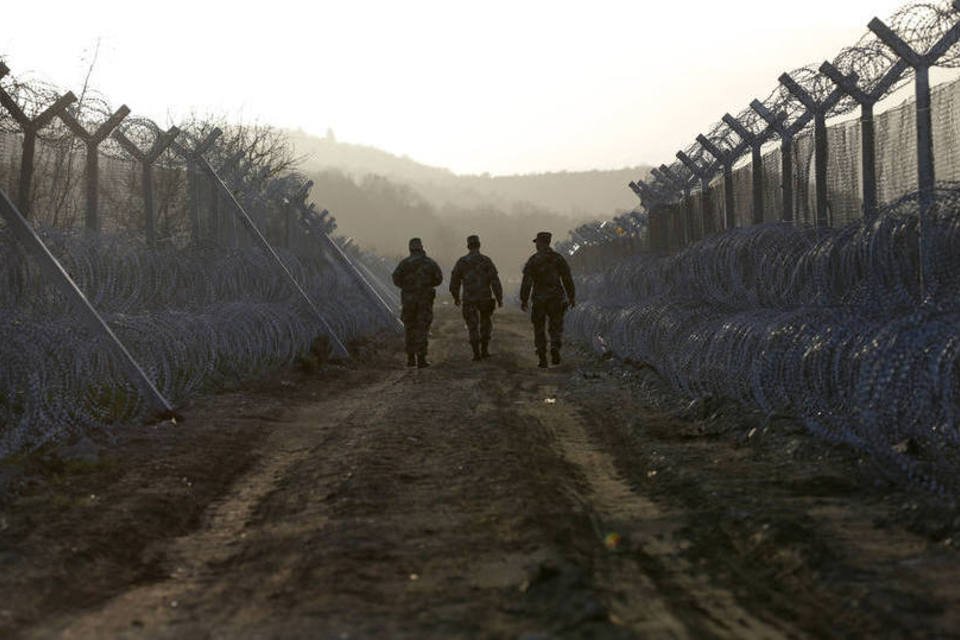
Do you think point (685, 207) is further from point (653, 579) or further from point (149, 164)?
point (653, 579)

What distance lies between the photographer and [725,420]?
30.1 ft

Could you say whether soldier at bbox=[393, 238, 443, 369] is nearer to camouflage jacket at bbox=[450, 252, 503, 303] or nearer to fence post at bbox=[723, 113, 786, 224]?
camouflage jacket at bbox=[450, 252, 503, 303]

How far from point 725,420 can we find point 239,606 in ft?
18.2

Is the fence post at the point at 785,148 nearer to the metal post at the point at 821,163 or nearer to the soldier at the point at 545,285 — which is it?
the metal post at the point at 821,163

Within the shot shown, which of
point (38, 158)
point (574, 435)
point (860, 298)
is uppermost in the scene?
point (38, 158)

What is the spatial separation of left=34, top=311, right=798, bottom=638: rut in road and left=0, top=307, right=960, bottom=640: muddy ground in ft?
0.05

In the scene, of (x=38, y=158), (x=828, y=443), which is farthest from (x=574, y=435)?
(x=38, y=158)

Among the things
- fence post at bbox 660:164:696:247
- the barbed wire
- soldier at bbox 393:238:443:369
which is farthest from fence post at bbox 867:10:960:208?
soldier at bbox 393:238:443:369

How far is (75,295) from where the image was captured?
29.8 ft

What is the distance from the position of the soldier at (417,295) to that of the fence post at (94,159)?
5.08m

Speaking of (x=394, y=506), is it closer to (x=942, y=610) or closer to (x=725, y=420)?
(x=942, y=610)

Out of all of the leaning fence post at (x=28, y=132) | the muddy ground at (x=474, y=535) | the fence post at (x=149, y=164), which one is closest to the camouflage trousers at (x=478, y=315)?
the fence post at (x=149, y=164)

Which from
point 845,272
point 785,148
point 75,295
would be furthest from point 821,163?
point 75,295

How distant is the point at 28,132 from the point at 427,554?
783 centimetres
